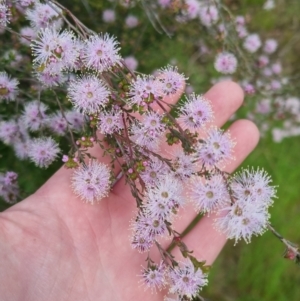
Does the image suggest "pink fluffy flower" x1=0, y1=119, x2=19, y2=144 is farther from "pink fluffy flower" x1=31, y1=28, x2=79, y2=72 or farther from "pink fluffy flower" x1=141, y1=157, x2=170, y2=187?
"pink fluffy flower" x1=141, y1=157, x2=170, y2=187

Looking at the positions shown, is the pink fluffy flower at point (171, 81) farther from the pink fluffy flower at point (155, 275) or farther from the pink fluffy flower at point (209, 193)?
the pink fluffy flower at point (155, 275)

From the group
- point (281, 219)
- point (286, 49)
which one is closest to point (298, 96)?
point (286, 49)

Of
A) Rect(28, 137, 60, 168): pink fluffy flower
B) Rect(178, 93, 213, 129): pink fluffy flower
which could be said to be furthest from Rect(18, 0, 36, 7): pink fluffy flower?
Rect(178, 93, 213, 129): pink fluffy flower

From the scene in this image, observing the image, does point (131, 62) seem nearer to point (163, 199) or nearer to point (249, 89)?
point (249, 89)

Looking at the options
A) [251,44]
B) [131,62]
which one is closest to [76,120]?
[131,62]

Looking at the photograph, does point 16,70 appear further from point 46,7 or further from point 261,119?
point 261,119

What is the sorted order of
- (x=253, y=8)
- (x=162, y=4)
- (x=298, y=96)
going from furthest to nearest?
(x=253, y=8), (x=298, y=96), (x=162, y=4)
